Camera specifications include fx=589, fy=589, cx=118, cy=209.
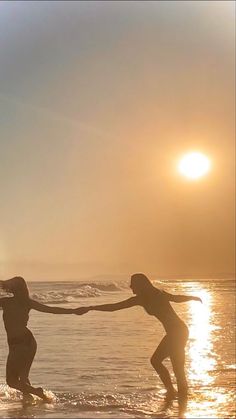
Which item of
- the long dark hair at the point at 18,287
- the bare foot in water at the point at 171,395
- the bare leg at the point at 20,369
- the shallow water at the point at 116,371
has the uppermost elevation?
the long dark hair at the point at 18,287

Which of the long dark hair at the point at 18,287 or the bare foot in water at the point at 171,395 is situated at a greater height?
the long dark hair at the point at 18,287

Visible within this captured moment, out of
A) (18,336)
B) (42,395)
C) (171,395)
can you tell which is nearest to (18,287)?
(18,336)

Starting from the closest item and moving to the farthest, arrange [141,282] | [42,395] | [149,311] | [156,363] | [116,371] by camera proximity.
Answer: [42,395]
[156,363]
[141,282]
[149,311]
[116,371]

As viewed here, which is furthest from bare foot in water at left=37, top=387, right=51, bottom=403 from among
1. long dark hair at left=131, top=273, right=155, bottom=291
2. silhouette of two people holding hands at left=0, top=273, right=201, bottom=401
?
long dark hair at left=131, top=273, right=155, bottom=291

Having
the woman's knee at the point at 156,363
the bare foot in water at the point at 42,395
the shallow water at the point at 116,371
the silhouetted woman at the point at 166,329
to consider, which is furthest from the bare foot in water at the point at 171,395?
the bare foot in water at the point at 42,395

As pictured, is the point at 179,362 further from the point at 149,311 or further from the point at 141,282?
the point at 141,282

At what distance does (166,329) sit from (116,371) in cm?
328

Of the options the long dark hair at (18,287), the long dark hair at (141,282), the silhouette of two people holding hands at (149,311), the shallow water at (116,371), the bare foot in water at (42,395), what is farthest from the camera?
the long dark hair at (18,287)

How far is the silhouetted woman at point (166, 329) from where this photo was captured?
9.28 meters

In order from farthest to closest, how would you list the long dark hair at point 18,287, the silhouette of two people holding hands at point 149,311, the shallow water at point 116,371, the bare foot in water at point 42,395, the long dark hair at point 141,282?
the long dark hair at point 18,287
the long dark hair at point 141,282
the silhouette of two people holding hands at point 149,311
the bare foot in water at point 42,395
the shallow water at point 116,371

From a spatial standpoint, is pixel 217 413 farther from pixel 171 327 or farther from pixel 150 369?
pixel 150 369

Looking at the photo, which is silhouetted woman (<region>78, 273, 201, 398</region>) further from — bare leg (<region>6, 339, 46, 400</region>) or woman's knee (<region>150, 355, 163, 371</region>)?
bare leg (<region>6, 339, 46, 400</region>)

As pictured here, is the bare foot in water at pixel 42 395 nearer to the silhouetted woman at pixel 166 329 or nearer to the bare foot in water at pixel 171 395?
the silhouetted woman at pixel 166 329

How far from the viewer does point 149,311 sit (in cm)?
962
